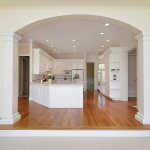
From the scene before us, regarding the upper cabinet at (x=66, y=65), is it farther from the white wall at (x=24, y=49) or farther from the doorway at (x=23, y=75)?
the white wall at (x=24, y=49)

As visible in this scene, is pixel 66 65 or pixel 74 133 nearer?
pixel 74 133

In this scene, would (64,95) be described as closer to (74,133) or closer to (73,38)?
(74,133)

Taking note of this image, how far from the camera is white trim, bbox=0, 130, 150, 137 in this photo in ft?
13.4

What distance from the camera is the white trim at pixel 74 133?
161 inches

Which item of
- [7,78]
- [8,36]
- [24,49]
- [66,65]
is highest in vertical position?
[24,49]

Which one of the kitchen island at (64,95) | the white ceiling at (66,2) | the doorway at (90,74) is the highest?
the white ceiling at (66,2)

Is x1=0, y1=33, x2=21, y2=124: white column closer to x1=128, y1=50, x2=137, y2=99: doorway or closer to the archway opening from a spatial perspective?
the archway opening

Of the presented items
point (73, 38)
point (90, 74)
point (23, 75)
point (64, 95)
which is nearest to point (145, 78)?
point (64, 95)

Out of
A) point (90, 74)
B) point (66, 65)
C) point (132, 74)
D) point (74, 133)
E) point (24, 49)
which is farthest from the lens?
point (90, 74)

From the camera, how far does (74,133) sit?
4.10m

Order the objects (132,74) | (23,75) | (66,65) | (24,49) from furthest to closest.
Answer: (66,65) → (23,75) → (132,74) → (24,49)

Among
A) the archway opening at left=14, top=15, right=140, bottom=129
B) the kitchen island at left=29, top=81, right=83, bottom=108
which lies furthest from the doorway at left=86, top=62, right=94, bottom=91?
the kitchen island at left=29, top=81, right=83, bottom=108

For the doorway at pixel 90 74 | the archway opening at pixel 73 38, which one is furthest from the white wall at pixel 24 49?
the doorway at pixel 90 74

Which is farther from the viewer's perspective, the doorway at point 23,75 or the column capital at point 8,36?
the doorway at point 23,75
